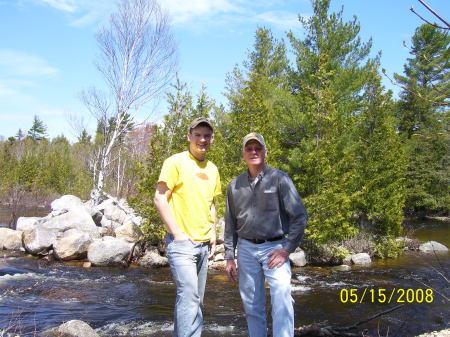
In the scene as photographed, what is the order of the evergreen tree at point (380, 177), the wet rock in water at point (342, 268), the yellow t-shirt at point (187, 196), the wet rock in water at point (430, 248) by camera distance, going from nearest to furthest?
the yellow t-shirt at point (187, 196), the wet rock in water at point (342, 268), the evergreen tree at point (380, 177), the wet rock in water at point (430, 248)

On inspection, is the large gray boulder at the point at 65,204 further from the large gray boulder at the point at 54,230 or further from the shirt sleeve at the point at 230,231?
the shirt sleeve at the point at 230,231

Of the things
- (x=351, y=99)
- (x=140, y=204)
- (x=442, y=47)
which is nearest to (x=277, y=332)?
(x=140, y=204)

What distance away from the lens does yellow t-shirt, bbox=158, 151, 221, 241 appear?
3365 millimetres

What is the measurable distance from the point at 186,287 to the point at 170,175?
956 mm

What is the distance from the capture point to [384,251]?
46.7ft

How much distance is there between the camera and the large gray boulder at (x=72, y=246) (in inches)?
450

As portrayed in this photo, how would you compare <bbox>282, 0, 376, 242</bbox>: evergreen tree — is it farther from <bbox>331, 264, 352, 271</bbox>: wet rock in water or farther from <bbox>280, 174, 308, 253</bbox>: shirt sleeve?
<bbox>280, 174, 308, 253</bbox>: shirt sleeve

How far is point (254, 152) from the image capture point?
350 cm

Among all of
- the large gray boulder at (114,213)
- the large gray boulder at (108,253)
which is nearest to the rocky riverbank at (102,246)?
the large gray boulder at (108,253)

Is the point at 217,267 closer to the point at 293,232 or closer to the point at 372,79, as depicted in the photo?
the point at 293,232

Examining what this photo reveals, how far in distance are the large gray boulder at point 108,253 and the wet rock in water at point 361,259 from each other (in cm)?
754

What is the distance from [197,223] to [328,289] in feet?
22.1

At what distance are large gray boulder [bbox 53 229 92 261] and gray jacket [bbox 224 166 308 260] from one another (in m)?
9.37

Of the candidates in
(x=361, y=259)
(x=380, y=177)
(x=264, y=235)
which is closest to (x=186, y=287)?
(x=264, y=235)
